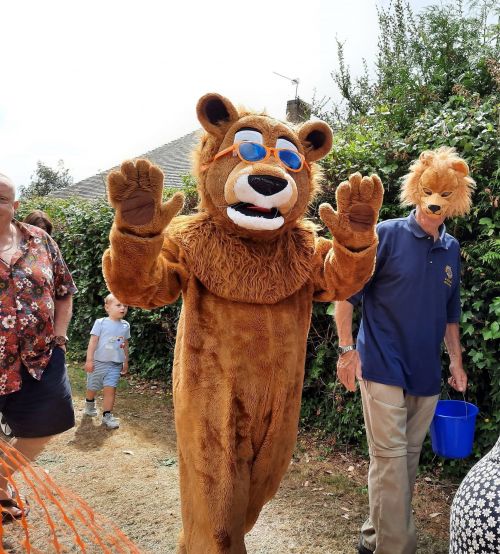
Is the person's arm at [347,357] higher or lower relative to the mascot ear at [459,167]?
lower

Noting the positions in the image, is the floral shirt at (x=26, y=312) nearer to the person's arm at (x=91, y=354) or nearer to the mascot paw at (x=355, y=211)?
the mascot paw at (x=355, y=211)

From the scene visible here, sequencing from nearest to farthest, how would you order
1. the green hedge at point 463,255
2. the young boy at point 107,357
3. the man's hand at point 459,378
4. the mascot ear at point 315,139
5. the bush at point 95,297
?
the mascot ear at point 315,139 < the man's hand at point 459,378 < the green hedge at point 463,255 < the young boy at point 107,357 < the bush at point 95,297

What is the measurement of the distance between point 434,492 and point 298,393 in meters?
2.04

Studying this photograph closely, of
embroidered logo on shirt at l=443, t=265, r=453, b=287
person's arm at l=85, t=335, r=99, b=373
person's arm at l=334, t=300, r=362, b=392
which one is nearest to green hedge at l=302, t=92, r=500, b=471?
embroidered logo on shirt at l=443, t=265, r=453, b=287

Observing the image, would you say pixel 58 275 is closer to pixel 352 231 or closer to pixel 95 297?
pixel 352 231

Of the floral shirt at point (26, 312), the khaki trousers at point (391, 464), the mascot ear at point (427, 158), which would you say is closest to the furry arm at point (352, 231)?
the khaki trousers at point (391, 464)

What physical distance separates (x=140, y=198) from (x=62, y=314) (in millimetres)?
1678

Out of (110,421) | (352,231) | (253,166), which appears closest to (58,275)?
(253,166)

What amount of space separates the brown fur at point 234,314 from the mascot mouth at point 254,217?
0.05 ft

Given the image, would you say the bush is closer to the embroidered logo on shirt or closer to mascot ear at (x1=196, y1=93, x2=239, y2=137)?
the embroidered logo on shirt

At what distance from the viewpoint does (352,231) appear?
1860 millimetres

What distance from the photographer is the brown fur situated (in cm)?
183

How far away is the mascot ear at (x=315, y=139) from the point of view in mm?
2109

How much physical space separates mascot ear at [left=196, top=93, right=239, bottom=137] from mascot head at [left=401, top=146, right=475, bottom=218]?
1139 mm
